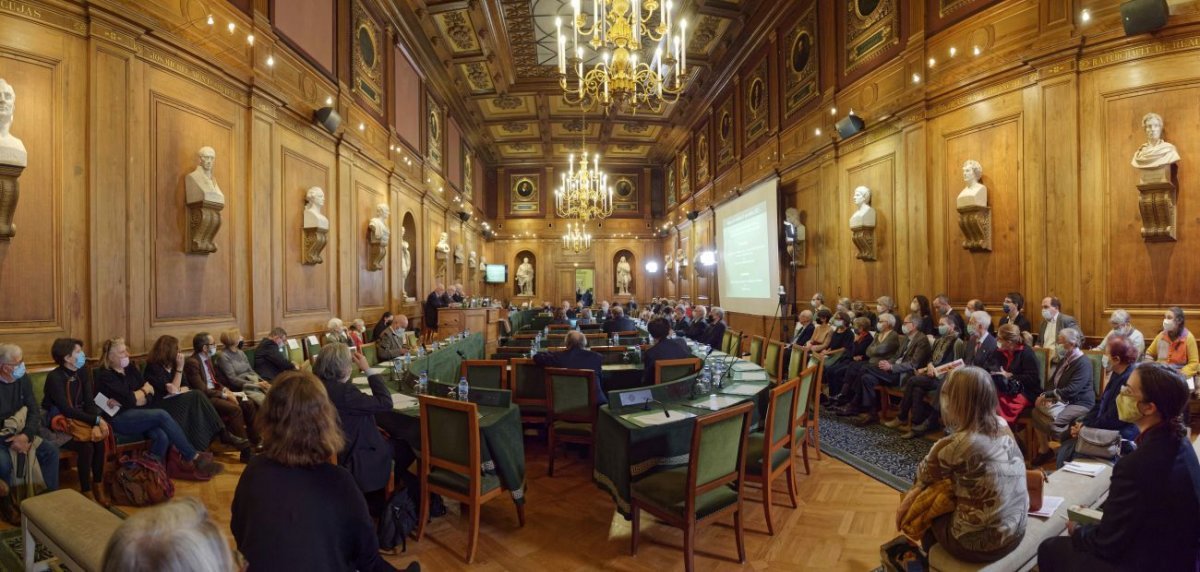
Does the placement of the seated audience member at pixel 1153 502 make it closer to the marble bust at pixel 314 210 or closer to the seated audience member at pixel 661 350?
the seated audience member at pixel 661 350

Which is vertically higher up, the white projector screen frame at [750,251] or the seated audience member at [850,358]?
the white projector screen frame at [750,251]

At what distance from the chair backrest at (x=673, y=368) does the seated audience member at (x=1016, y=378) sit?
7.77 feet

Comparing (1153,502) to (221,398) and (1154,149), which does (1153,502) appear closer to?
(1154,149)

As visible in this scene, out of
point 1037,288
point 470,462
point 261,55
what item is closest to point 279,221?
point 261,55

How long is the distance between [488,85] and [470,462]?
446 inches

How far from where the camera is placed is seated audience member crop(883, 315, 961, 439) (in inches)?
184

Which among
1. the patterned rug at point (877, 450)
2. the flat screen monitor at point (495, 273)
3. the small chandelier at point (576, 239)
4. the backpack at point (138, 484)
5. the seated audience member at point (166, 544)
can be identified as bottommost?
the patterned rug at point (877, 450)

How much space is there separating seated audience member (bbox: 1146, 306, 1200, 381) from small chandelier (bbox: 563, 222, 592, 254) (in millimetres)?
11930

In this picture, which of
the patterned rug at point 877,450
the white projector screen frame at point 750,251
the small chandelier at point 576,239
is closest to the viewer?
the patterned rug at point 877,450

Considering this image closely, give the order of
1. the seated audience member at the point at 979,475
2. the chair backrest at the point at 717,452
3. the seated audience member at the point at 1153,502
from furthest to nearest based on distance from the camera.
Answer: the chair backrest at the point at 717,452
the seated audience member at the point at 979,475
the seated audience member at the point at 1153,502

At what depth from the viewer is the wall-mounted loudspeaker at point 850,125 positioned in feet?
22.2

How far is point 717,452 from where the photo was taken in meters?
2.53

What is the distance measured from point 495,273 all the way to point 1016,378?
15273 millimetres

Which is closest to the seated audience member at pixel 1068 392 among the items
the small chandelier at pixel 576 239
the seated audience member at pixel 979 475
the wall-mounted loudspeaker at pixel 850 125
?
the seated audience member at pixel 979 475
